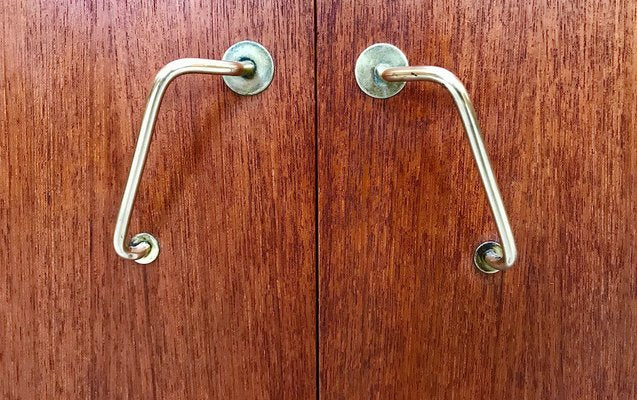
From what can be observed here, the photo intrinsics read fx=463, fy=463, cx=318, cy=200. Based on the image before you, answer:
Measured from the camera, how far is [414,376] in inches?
10.7

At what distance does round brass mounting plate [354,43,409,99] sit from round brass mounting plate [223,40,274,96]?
5 centimetres

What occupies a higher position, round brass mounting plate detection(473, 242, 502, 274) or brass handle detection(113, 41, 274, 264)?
brass handle detection(113, 41, 274, 264)

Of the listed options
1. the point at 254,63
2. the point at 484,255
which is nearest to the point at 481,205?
the point at 484,255

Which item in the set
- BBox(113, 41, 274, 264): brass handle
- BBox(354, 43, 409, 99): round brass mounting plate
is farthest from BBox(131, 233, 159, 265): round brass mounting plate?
BBox(354, 43, 409, 99): round brass mounting plate

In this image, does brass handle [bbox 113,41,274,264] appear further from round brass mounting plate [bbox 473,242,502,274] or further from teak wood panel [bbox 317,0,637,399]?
round brass mounting plate [bbox 473,242,502,274]

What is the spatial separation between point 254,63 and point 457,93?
110mm

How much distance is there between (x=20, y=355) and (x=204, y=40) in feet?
0.75

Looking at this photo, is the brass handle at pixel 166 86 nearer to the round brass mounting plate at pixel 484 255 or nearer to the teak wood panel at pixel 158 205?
the teak wood panel at pixel 158 205

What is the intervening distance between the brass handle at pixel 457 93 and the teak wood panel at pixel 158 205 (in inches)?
1.4

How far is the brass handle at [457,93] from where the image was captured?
8.6 inches

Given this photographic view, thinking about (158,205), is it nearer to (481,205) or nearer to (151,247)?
(151,247)

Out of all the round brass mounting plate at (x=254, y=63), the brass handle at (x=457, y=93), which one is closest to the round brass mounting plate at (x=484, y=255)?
the brass handle at (x=457, y=93)

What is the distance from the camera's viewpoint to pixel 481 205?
26 cm

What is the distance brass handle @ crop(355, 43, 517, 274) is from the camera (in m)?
0.22
